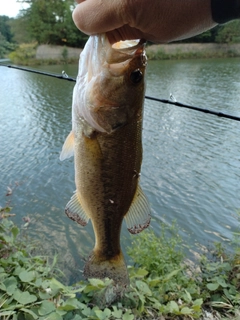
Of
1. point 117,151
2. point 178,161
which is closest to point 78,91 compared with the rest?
point 117,151

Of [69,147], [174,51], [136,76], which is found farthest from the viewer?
[174,51]

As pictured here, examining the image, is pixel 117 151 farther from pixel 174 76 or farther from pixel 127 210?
pixel 174 76

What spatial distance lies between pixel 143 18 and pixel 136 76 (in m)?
0.35

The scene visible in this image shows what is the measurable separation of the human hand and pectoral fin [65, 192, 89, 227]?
1.07m

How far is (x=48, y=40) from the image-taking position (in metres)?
44.5

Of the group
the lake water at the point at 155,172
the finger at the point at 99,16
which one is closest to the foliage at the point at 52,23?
the lake water at the point at 155,172

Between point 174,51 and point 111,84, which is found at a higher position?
point 111,84

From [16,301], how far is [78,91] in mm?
2288

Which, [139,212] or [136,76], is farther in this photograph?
[139,212]

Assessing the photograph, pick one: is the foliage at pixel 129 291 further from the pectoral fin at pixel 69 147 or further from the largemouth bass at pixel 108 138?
the pectoral fin at pixel 69 147

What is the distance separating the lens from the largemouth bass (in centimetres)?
162

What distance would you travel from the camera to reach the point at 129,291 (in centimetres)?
373

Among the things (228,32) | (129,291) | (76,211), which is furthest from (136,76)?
(228,32)

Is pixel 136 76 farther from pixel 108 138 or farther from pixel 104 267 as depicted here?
pixel 104 267
